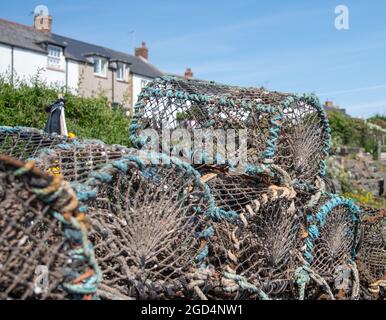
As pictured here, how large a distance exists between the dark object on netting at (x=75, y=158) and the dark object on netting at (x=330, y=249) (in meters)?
1.19

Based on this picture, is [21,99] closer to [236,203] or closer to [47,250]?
[236,203]

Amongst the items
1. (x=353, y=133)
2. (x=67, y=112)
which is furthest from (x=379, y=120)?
(x=67, y=112)

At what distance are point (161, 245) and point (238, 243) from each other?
1.60ft

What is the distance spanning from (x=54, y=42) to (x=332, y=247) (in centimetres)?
2187

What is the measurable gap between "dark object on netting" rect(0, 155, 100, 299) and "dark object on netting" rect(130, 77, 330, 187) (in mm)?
1580

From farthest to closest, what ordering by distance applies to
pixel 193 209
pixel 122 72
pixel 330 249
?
pixel 122 72 < pixel 330 249 < pixel 193 209

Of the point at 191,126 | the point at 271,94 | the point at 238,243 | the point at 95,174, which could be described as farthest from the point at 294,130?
the point at 95,174

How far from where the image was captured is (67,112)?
7105mm

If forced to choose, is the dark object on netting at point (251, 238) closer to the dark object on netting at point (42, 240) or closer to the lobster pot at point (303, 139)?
the lobster pot at point (303, 139)

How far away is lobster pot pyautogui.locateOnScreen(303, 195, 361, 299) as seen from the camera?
291 cm

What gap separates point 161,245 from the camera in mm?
2211

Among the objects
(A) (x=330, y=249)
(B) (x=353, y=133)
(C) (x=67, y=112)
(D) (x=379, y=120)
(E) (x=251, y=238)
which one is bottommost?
(A) (x=330, y=249)

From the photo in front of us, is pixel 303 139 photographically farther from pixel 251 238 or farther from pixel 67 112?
pixel 67 112

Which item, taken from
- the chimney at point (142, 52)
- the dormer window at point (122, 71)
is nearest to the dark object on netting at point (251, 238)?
the dormer window at point (122, 71)
